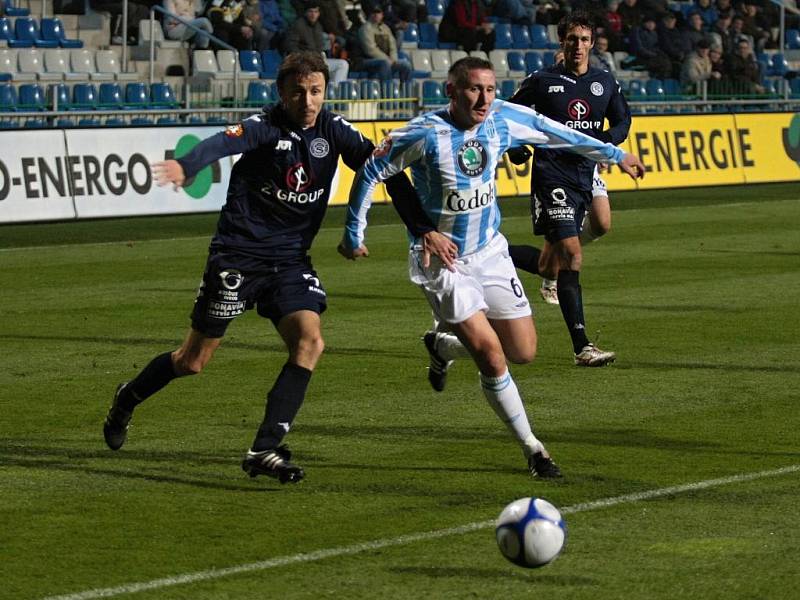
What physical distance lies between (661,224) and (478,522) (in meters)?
15.0

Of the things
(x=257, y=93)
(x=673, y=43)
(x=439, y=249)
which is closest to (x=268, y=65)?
(x=257, y=93)

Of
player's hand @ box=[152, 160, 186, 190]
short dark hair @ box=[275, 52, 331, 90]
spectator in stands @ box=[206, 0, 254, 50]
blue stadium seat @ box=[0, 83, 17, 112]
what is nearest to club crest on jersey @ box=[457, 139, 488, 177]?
short dark hair @ box=[275, 52, 331, 90]

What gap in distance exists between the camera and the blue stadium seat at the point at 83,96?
24.6 m

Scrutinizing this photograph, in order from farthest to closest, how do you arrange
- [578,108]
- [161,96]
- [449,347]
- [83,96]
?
[161,96], [83,96], [578,108], [449,347]

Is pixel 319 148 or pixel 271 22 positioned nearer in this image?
pixel 319 148

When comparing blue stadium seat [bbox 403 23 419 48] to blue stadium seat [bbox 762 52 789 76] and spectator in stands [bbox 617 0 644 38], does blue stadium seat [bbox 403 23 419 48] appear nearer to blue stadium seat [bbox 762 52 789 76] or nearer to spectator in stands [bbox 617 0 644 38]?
spectator in stands [bbox 617 0 644 38]

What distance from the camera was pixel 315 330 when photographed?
7539mm

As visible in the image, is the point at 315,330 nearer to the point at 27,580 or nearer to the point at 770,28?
the point at 27,580

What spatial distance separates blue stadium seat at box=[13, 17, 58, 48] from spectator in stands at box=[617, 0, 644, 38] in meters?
12.8

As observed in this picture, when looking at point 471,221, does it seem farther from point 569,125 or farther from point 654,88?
point 654,88

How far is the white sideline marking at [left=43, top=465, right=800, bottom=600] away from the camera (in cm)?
568

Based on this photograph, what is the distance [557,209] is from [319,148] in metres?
4.17

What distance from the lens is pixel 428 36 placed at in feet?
107

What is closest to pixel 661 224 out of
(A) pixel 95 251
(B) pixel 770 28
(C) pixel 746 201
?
(C) pixel 746 201
